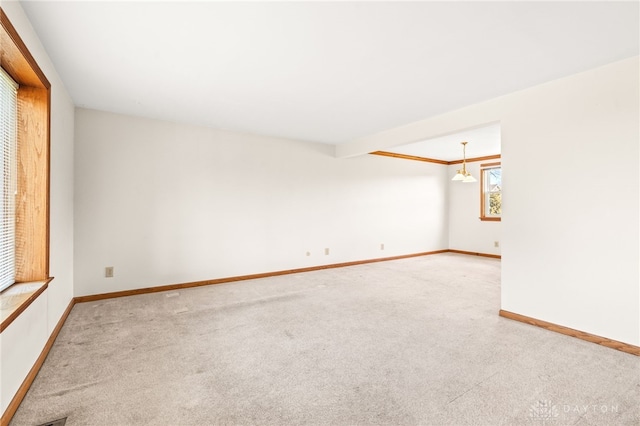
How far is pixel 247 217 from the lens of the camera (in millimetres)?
4711

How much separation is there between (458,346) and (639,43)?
2554 millimetres

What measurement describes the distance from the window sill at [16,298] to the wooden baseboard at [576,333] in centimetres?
383

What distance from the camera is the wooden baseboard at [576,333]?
2.35 metres

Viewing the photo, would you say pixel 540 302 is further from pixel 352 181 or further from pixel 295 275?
pixel 352 181

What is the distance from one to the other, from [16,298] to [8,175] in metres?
0.81

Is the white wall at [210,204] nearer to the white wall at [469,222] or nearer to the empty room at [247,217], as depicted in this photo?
the empty room at [247,217]

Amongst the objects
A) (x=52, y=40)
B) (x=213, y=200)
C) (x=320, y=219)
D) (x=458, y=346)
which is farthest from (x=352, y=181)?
(x=52, y=40)

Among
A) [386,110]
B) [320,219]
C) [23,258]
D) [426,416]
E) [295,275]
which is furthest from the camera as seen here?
[320,219]

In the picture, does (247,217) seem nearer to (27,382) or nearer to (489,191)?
(27,382)

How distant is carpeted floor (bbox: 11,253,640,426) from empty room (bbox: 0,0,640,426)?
0.02m

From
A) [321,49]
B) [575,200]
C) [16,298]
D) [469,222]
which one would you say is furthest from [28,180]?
[469,222]

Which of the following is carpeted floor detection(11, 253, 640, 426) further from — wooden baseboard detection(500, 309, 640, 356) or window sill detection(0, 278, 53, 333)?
window sill detection(0, 278, 53, 333)

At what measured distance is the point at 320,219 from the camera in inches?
216

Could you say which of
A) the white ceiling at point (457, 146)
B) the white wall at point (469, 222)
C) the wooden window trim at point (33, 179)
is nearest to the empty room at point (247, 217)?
the wooden window trim at point (33, 179)
